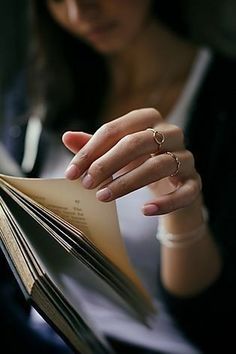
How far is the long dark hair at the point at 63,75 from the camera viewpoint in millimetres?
1056

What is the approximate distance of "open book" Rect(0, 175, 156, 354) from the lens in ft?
1.57

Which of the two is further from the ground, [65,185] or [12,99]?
[12,99]

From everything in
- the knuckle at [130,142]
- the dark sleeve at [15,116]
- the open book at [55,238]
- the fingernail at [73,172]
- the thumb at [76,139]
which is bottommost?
the open book at [55,238]

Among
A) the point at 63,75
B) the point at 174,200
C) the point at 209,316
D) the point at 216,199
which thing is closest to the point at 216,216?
the point at 216,199

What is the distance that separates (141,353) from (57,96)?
1.56 feet

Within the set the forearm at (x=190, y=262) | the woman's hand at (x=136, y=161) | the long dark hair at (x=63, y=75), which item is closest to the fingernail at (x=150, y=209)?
the woman's hand at (x=136, y=161)

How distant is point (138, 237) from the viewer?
33.5 inches

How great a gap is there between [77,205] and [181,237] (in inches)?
8.4

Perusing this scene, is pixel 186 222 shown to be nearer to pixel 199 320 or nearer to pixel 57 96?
pixel 199 320

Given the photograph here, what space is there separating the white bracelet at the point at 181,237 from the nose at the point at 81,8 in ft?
1.12

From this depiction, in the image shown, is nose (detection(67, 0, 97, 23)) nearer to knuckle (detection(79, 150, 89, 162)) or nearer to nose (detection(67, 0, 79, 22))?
nose (detection(67, 0, 79, 22))

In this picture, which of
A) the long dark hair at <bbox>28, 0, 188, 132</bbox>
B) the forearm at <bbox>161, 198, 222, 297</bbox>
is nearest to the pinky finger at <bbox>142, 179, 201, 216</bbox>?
the forearm at <bbox>161, 198, 222, 297</bbox>

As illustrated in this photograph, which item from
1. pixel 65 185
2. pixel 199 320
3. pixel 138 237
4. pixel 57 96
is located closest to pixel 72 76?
pixel 57 96

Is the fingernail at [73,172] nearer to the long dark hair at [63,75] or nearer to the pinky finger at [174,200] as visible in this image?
the pinky finger at [174,200]
